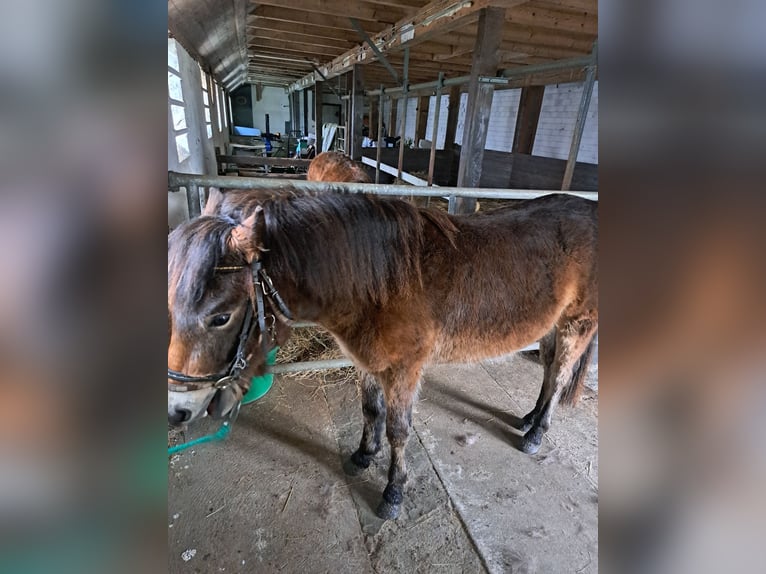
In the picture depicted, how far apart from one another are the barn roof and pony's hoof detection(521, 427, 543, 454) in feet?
9.63

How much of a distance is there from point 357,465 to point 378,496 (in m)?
0.21

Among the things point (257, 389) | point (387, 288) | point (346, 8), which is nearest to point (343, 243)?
point (387, 288)

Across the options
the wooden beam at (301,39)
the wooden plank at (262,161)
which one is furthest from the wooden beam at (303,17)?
the wooden plank at (262,161)

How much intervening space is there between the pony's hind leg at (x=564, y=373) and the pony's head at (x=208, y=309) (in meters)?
1.75

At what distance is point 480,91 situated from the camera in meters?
3.34

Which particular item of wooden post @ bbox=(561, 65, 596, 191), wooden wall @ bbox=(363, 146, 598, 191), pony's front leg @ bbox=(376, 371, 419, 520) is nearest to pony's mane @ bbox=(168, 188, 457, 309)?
pony's front leg @ bbox=(376, 371, 419, 520)

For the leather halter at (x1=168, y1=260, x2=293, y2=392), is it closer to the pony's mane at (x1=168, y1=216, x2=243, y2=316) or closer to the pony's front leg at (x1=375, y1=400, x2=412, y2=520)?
the pony's mane at (x1=168, y1=216, x2=243, y2=316)
